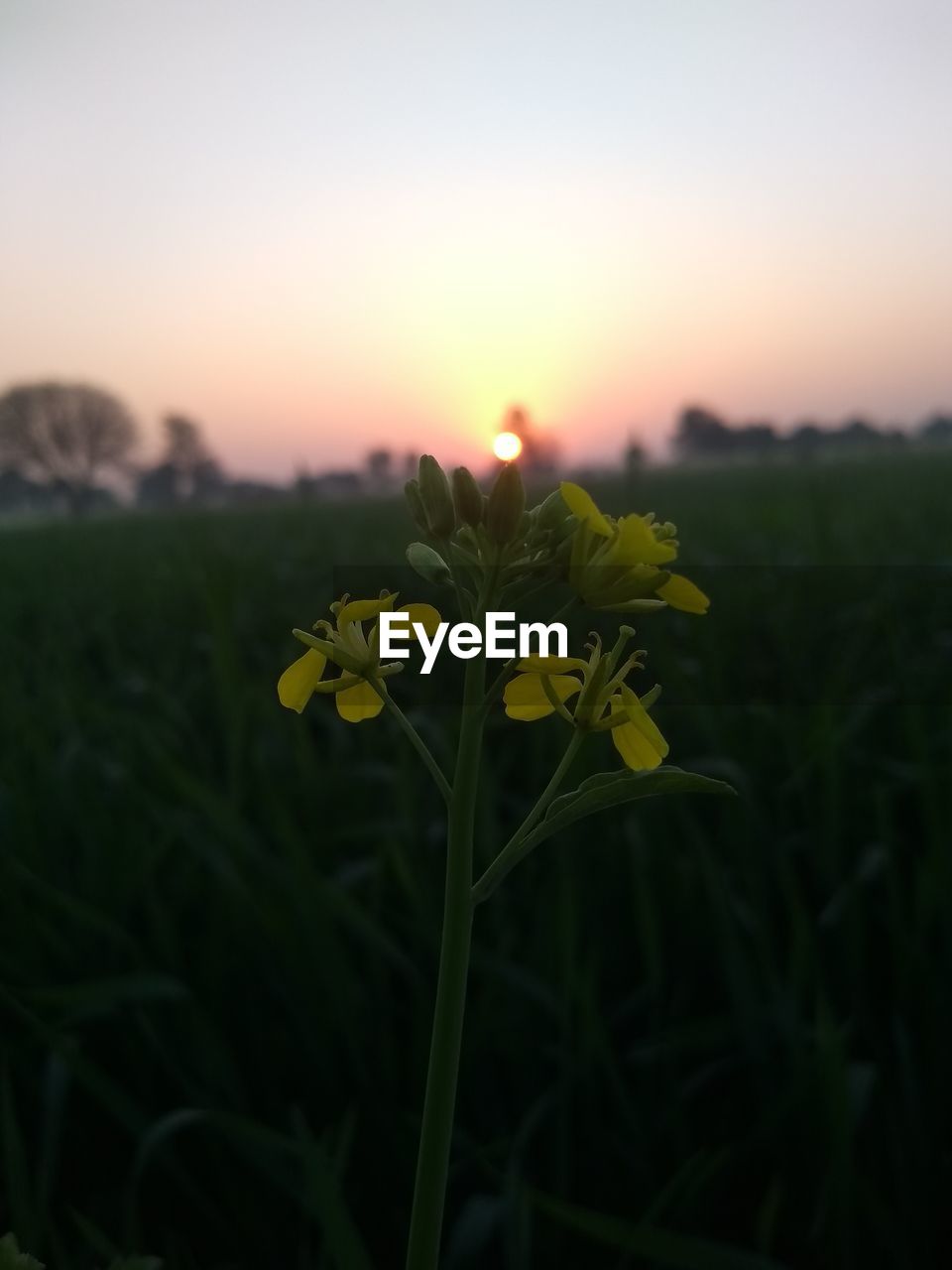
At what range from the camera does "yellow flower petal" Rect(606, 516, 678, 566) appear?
48cm

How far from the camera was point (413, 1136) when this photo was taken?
3.90 feet

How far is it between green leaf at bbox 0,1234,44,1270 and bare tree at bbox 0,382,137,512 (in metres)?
Result: 48.3

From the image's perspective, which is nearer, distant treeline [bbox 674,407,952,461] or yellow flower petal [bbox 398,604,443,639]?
yellow flower petal [bbox 398,604,443,639]

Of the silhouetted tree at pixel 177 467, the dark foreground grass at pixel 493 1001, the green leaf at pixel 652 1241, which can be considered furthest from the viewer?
the silhouetted tree at pixel 177 467

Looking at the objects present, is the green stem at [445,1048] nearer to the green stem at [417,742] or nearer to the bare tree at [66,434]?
the green stem at [417,742]

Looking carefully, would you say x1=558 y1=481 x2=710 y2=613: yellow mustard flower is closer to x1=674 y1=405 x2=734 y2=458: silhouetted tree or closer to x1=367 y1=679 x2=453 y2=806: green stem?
x1=367 y1=679 x2=453 y2=806: green stem

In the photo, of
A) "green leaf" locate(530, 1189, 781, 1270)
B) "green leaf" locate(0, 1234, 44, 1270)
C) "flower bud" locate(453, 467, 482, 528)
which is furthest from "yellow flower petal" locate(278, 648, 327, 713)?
"green leaf" locate(530, 1189, 781, 1270)

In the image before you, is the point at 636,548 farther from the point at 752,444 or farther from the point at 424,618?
the point at 752,444

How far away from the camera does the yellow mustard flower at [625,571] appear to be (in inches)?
18.8

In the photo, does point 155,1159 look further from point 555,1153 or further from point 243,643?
point 243,643

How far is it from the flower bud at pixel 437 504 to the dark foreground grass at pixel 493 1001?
0.52m

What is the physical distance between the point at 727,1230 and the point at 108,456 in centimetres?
5169

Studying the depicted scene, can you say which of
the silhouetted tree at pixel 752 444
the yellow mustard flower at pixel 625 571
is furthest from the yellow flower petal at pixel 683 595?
the silhouetted tree at pixel 752 444

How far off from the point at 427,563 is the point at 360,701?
0.10m
